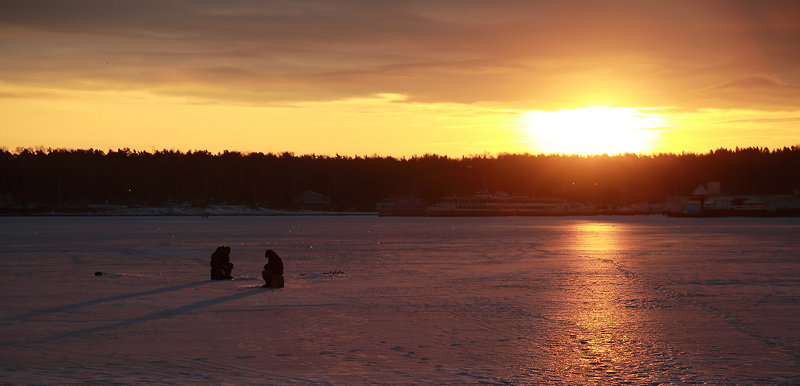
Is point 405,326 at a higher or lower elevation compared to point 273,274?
lower

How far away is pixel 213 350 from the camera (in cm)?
1603

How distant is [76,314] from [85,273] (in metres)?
13.4

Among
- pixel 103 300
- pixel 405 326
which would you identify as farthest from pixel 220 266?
pixel 405 326

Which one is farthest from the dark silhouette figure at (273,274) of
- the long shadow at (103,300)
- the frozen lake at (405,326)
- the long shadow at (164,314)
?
the long shadow at (103,300)

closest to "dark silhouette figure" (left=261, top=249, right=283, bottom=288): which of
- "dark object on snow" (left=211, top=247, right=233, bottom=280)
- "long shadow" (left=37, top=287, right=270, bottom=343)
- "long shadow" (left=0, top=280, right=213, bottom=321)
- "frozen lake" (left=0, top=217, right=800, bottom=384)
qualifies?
"long shadow" (left=37, top=287, right=270, bottom=343)

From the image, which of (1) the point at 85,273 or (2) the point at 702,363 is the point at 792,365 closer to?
(2) the point at 702,363

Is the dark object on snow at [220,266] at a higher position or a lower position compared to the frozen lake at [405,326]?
higher

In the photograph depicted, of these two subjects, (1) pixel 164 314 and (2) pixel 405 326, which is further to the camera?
(1) pixel 164 314

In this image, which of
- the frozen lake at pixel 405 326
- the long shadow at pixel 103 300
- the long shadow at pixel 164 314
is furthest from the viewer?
the long shadow at pixel 103 300

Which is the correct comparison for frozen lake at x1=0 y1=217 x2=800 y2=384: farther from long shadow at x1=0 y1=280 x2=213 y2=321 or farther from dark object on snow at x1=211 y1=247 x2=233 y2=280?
dark object on snow at x1=211 y1=247 x2=233 y2=280

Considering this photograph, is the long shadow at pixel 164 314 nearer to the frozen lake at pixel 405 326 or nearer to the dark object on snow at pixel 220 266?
the frozen lake at pixel 405 326

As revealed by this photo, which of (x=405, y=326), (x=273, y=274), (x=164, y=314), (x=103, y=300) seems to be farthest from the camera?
(x=273, y=274)

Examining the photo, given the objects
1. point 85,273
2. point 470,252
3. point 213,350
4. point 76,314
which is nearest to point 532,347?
point 213,350

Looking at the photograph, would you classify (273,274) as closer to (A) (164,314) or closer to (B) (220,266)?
(B) (220,266)
